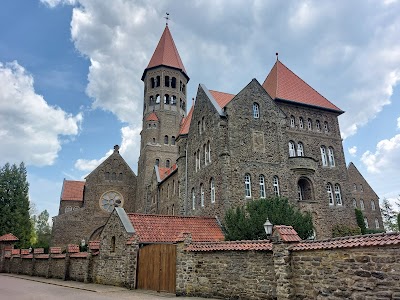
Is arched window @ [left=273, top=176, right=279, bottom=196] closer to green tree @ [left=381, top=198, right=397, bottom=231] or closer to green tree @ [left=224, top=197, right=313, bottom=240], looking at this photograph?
green tree @ [left=224, top=197, right=313, bottom=240]

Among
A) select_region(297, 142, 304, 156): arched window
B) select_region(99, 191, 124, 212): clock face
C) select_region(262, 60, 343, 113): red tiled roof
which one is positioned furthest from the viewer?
select_region(99, 191, 124, 212): clock face

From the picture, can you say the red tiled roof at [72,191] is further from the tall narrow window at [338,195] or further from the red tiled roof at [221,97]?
the tall narrow window at [338,195]

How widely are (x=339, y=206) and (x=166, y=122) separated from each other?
92.2ft

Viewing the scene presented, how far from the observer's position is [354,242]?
8.11m

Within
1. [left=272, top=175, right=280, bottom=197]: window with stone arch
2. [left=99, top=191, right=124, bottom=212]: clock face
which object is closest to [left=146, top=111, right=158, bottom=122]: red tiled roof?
[left=99, top=191, right=124, bottom=212]: clock face

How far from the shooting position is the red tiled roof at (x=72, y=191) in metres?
49.2

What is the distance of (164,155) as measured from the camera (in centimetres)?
4538

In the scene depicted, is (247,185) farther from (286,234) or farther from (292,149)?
(286,234)

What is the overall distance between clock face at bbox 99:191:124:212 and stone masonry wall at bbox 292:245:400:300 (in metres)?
36.6

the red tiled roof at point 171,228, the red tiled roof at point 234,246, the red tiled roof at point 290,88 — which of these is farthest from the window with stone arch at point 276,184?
the red tiled roof at point 234,246

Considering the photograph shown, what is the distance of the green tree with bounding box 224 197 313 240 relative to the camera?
16.8m

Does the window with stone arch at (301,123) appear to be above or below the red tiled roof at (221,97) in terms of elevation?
below

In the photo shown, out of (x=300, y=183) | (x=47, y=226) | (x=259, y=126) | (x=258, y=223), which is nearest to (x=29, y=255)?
(x=258, y=223)

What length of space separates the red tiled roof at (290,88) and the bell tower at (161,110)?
19.5 m
